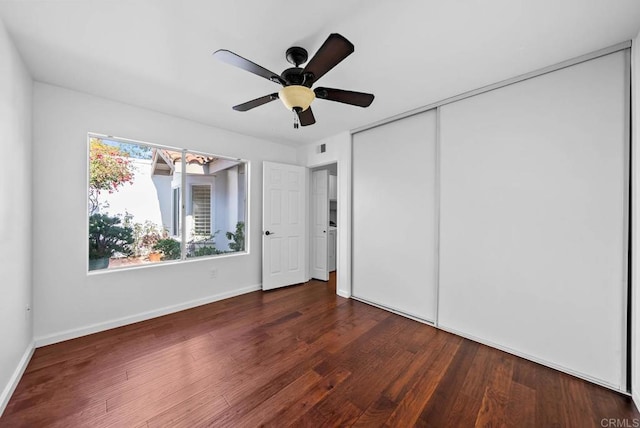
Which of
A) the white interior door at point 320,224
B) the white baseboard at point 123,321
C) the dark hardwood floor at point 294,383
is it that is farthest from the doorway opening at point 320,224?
the dark hardwood floor at point 294,383

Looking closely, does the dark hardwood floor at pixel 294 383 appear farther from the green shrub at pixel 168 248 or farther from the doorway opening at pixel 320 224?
the doorway opening at pixel 320 224

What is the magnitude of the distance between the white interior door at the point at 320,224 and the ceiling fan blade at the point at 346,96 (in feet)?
8.59

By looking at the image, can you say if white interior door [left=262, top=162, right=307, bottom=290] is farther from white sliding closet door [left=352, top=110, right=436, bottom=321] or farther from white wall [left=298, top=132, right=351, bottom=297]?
white sliding closet door [left=352, top=110, right=436, bottom=321]

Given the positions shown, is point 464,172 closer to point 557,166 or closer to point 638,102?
point 557,166

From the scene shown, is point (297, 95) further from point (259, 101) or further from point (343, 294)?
point (343, 294)

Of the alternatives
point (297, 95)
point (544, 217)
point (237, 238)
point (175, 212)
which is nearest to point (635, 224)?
point (544, 217)

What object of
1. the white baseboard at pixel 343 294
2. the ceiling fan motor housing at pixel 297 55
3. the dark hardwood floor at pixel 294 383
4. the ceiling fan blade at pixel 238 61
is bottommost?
the dark hardwood floor at pixel 294 383

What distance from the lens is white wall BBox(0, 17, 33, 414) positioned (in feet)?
5.17

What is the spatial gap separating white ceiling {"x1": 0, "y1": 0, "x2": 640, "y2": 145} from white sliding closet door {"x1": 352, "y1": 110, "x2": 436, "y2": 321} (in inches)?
27.0

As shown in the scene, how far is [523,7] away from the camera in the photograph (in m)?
1.45

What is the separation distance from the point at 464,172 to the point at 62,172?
399cm

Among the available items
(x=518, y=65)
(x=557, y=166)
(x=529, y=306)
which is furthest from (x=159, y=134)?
(x=529, y=306)

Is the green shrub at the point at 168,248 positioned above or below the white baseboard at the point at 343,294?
above

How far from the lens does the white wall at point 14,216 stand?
1576 millimetres
